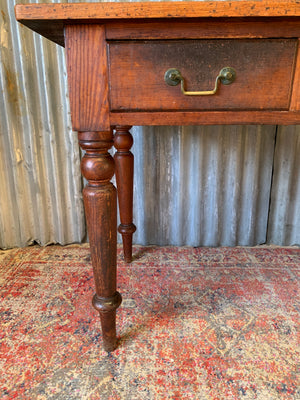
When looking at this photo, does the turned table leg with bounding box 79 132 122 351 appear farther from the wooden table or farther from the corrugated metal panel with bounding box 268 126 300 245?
the corrugated metal panel with bounding box 268 126 300 245

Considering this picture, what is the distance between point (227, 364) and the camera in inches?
30.5

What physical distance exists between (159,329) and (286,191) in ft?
3.05

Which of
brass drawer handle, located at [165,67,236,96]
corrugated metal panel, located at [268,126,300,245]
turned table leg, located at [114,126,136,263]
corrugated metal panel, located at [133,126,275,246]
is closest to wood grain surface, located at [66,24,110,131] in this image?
brass drawer handle, located at [165,67,236,96]

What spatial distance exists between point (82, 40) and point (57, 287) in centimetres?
87

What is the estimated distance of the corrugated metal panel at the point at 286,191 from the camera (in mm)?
1383

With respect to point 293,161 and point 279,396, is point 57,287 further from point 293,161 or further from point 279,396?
point 293,161

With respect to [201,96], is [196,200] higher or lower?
lower

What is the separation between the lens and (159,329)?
91cm

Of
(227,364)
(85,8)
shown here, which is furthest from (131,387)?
(85,8)

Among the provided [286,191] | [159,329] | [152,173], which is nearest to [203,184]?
[152,173]

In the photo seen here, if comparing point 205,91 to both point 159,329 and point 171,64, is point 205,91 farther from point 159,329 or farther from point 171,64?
point 159,329

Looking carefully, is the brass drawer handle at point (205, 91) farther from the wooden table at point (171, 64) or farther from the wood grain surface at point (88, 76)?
the wood grain surface at point (88, 76)

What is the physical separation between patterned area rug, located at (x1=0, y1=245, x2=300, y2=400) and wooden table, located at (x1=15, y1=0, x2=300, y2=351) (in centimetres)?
44

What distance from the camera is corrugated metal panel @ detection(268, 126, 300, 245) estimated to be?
4.54ft
